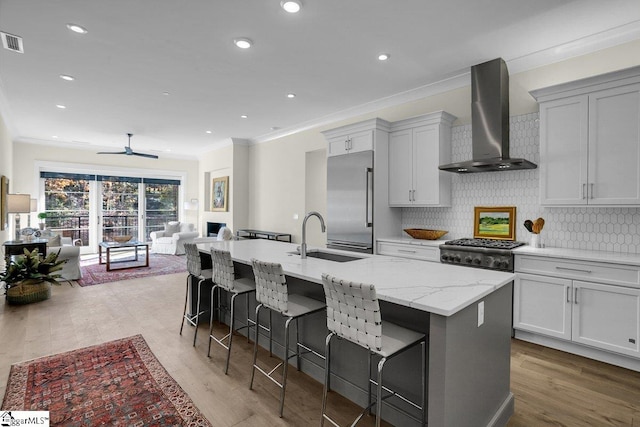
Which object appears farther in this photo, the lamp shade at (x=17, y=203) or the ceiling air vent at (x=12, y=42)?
the lamp shade at (x=17, y=203)

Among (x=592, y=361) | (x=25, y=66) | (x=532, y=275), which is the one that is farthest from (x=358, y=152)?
(x=25, y=66)

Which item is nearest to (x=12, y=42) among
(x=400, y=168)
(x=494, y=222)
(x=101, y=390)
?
(x=101, y=390)

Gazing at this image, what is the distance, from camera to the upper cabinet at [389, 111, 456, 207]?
4.04 meters

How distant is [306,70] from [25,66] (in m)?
3.14

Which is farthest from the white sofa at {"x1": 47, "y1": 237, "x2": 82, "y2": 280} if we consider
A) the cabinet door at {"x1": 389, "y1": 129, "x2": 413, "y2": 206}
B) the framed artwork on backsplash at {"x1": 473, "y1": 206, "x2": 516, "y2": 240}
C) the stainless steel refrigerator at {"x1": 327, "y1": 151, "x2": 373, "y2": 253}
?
the framed artwork on backsplash at {"x1": 473, "y1": 206, "x2": 516, "y2": 240}

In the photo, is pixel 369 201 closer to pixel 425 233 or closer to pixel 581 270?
pixel 425 233

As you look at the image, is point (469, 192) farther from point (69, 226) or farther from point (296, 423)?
point (69, 226)

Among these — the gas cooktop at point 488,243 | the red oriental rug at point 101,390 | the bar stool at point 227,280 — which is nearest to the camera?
the red oriental rug at point 101,390

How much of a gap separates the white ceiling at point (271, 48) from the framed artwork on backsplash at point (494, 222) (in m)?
1.51

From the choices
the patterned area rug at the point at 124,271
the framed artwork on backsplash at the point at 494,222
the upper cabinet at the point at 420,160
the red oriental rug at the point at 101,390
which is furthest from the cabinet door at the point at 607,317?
the patterned area rug at the point at 124,271

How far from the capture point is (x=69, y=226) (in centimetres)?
848

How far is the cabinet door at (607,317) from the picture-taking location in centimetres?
257

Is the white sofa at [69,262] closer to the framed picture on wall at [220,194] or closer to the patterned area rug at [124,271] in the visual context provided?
the patterned area rug at [124,271]

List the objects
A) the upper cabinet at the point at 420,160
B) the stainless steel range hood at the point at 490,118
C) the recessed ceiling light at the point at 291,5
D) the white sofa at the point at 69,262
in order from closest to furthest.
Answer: the recessed ceiling light at the point at 291,5
the stainless steel range hood at the point at 490,118
the upper cabinet at the point at 420,160
the white sofa at the point at 69,262
